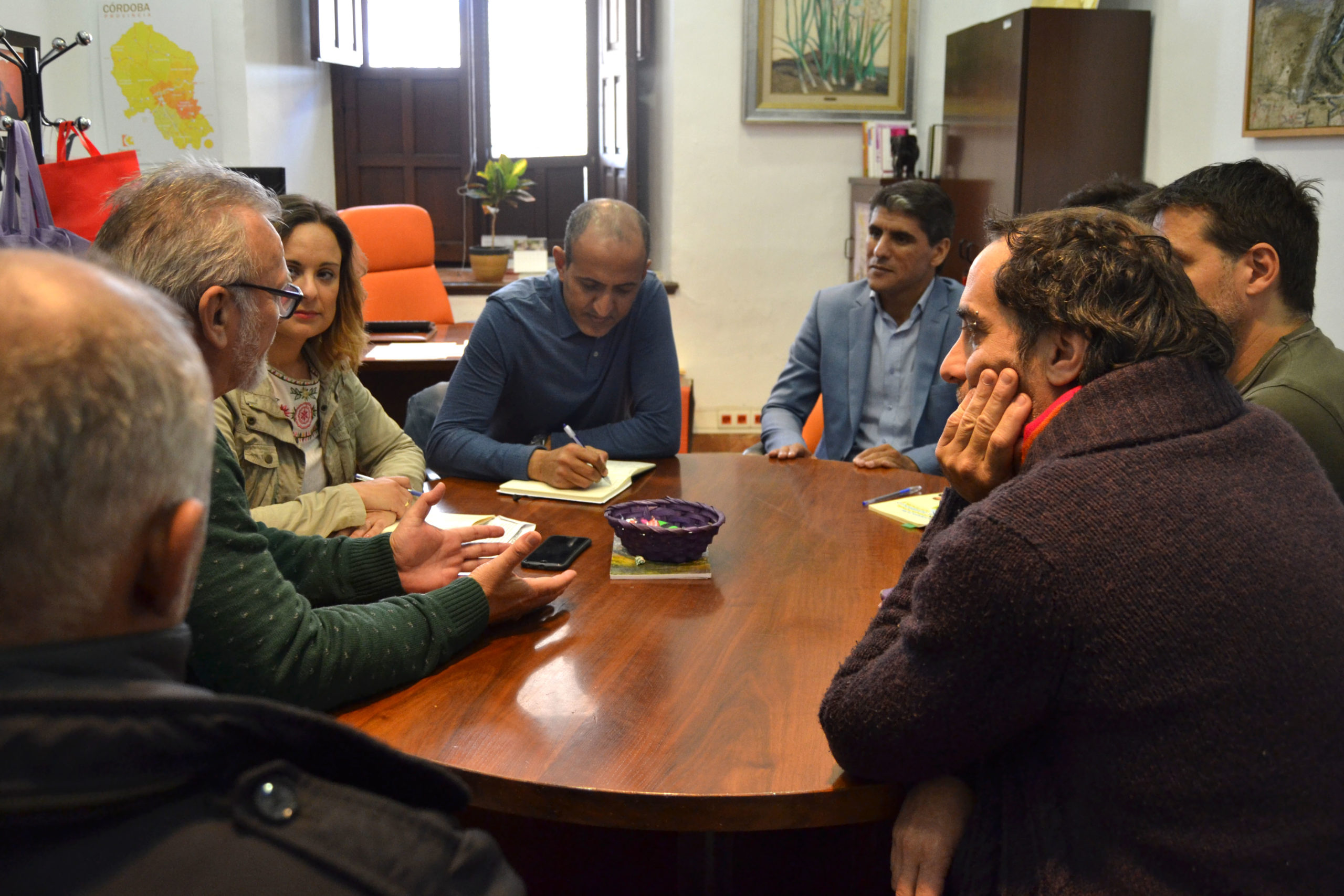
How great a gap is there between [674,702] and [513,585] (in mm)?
319

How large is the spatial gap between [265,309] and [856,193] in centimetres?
442

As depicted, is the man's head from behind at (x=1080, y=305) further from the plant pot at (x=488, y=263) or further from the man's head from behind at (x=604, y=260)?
the plant pot at (x=488, y=263)

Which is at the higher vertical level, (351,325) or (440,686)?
(351,325)

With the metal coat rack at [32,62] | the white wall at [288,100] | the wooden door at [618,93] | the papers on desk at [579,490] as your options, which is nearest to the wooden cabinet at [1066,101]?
the wooden door at [618,93]

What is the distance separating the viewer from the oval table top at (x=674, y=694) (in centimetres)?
113

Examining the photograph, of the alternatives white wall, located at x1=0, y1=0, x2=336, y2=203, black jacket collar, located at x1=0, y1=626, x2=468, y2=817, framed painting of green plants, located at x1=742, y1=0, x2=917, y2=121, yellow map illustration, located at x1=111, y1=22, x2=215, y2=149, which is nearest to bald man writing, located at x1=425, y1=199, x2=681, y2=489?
black jacket collar, located at x1=0, y1=626, x2=468, y2=817

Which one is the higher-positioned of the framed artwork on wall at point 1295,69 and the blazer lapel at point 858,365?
the framed artwork on wall at point 1295,69

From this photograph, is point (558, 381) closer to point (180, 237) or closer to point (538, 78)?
point (180, 237)

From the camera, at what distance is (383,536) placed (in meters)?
1.65

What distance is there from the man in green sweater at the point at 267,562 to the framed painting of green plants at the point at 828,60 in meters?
4.22

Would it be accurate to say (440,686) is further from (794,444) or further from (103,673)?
(794,444)

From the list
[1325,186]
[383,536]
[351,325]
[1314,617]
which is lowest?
[383,536]

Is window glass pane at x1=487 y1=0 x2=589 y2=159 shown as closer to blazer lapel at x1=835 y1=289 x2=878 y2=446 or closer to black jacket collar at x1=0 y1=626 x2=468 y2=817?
blazer lapel at x1=835 y1=289 x2=878 y2=446

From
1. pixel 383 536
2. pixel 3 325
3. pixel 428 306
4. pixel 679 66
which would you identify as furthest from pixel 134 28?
pixel 3 325
